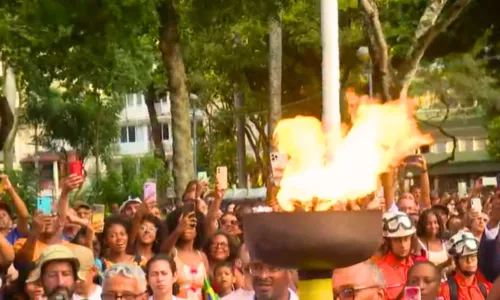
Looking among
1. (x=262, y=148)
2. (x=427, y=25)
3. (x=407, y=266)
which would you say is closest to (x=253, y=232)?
(x=407, y=266)

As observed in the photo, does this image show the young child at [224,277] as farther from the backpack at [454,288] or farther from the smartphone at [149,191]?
the backpack at [454,288]

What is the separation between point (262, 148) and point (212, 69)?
8.46 metres

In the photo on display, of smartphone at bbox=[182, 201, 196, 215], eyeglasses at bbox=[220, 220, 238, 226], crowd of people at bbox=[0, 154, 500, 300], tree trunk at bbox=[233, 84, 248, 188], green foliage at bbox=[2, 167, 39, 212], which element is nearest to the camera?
crowd of people at bbox=[0, 154, 500, 300]

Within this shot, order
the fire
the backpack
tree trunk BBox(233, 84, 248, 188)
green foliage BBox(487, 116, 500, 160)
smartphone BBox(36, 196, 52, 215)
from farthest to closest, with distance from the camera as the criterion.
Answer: green foliage BBox(487, 116, 500, 160) → tree trunk BBox(233, 84, 248, 188) → smartphone BBox(36, 196, 52, 215) → the backpack → the fire

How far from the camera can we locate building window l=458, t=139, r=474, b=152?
276 feet

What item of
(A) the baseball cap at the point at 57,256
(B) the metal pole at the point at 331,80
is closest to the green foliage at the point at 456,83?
(A) the baseball cap at the point at 57,256

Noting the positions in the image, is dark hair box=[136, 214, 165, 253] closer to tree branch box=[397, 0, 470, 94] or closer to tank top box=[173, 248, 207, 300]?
tank top box=[173, 248, 207, 300]

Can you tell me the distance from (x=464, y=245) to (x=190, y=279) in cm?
195

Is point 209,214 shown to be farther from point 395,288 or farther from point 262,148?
point 262,148

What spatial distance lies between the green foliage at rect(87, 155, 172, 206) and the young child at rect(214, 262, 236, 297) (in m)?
20.5

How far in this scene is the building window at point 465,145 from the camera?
3310 inches

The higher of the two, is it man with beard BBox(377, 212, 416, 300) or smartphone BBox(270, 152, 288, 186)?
smartphone BBox(270, 152, 288, 186)

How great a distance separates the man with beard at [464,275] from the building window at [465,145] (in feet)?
250

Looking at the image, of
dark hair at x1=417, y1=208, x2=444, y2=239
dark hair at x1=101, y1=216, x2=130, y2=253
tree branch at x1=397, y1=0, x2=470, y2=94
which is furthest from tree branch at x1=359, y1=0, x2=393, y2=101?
dark hair at x1=101, y1=216, x2=130, y2=253
